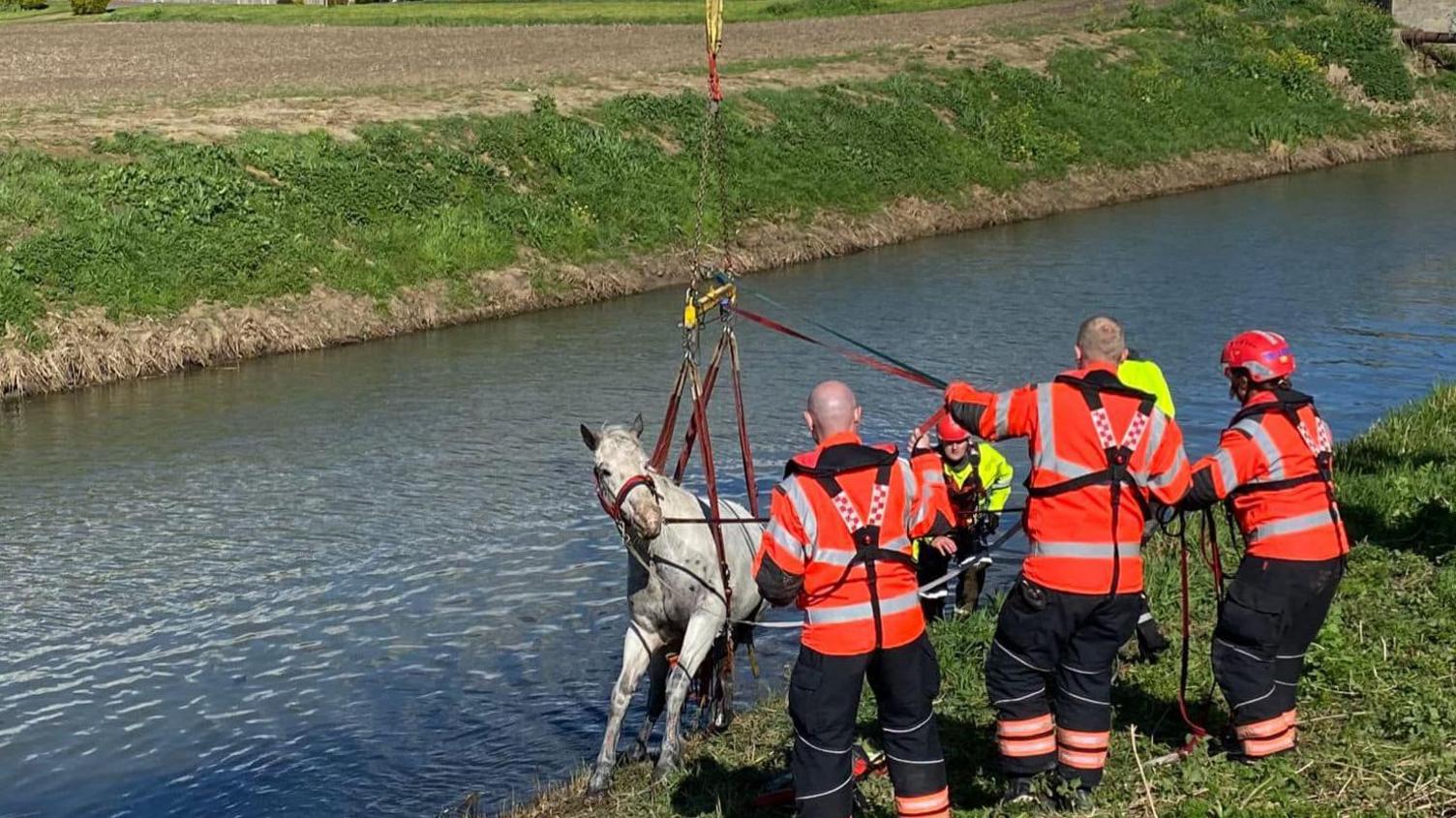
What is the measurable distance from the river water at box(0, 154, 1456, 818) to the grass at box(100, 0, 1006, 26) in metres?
33.7

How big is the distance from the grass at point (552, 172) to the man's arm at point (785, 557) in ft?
64.3

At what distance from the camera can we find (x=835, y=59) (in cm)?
4625

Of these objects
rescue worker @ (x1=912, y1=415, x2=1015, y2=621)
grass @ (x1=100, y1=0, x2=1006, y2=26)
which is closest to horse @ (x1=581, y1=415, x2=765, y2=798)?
rescue worker @ (x1=912, y1=415, x2=1015, y2=621)

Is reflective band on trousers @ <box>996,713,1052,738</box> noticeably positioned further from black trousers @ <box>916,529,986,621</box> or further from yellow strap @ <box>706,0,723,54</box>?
yellow strap @ <box>706,0,723,54</box>

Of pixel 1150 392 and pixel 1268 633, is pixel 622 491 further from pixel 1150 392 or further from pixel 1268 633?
pixel 1268 633

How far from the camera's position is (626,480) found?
32.1 ft

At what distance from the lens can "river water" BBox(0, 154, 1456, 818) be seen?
473 inches

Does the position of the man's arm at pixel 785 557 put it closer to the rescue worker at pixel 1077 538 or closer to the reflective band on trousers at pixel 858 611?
the reflective band on trousers at pixel 858 611

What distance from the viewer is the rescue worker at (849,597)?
7.43 m

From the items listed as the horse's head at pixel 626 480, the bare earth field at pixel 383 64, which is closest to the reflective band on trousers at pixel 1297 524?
the horse's head at pixel 626 480

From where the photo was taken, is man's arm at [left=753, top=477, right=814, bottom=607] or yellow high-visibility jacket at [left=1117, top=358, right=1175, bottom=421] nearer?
man's arm at [left=753, top=477, right=814, bottom=607]

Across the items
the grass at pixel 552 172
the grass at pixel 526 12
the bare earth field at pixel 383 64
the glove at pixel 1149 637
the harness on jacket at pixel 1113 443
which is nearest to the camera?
the harness on jacket at pixel 1113 443

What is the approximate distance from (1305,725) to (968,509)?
3528mm

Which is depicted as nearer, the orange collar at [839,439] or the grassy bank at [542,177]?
the orange collar at [839,439]
